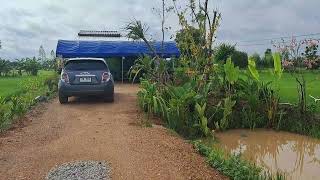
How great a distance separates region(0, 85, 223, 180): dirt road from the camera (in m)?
6.95

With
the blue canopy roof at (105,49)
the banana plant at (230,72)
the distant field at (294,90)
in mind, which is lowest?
the distant field at (294,90)

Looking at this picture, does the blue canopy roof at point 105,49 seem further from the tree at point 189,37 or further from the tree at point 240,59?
the tree at point 240,59

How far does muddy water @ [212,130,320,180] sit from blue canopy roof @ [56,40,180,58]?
1593 cm

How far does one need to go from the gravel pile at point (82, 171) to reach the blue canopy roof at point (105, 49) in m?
20.2

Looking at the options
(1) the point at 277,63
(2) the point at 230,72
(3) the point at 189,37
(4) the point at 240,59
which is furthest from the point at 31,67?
(1) the point at 277,63

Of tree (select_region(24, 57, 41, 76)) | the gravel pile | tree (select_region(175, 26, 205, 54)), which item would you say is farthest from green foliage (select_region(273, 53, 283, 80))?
tree (select_region(24, 57, 41, 76))

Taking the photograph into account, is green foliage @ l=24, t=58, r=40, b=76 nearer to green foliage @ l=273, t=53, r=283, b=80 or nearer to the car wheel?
the car wheel

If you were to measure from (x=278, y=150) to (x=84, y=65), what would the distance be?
24.2ft

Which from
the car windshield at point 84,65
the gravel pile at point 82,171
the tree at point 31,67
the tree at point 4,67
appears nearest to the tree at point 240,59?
the tree at point 31,67

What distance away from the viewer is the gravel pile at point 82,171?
6500 millimetres

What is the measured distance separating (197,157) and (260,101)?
5.03 meters

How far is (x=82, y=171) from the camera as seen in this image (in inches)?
266

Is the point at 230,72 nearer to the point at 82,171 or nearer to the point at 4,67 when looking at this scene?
the point at 82,171

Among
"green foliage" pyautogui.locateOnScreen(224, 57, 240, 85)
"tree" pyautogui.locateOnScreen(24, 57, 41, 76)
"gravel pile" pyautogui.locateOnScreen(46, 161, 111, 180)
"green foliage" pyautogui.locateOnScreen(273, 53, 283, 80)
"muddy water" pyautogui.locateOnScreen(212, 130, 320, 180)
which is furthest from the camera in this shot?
"tree" pyautogui.locateOnScreen(24, 57, 41, 76)
